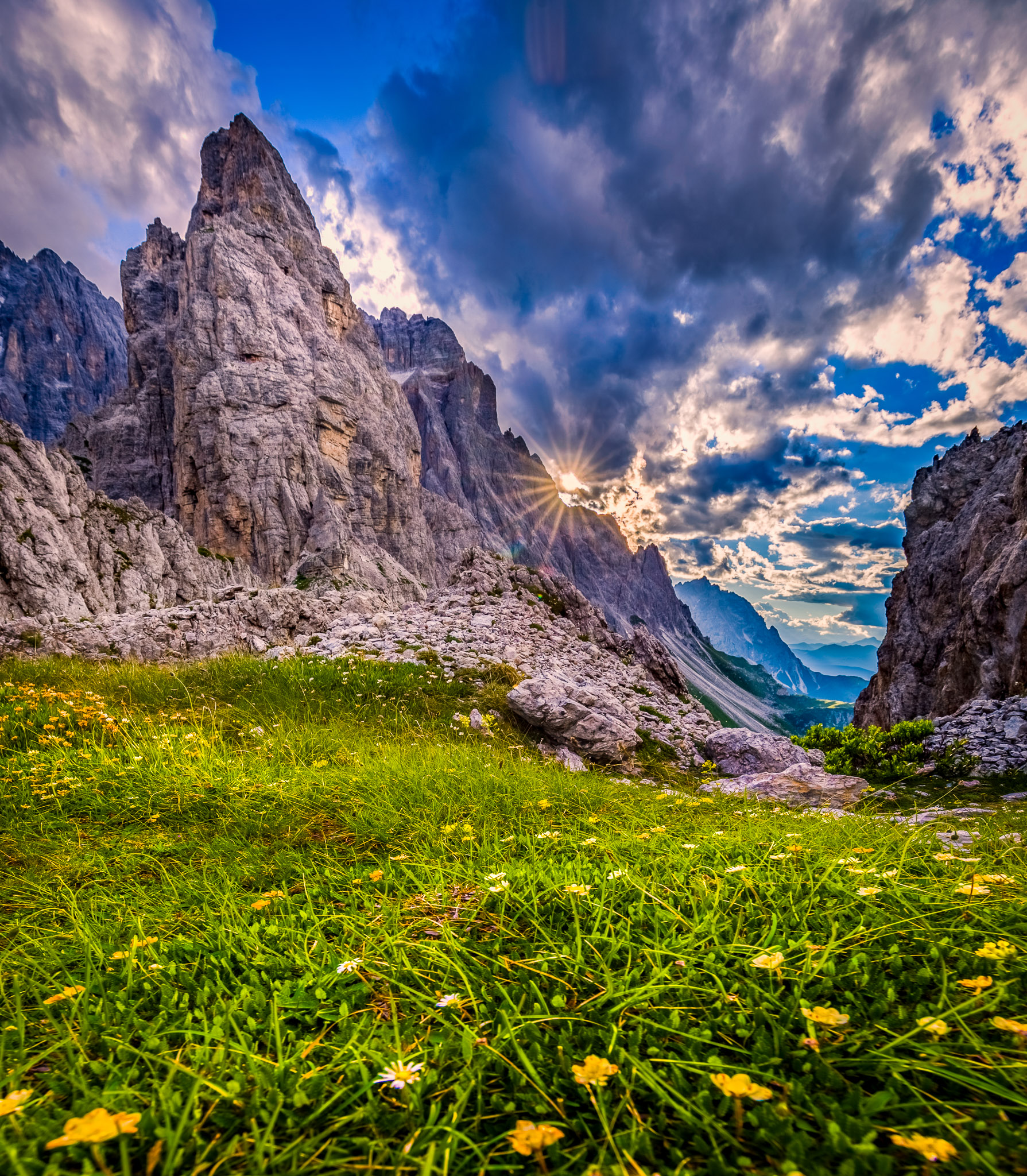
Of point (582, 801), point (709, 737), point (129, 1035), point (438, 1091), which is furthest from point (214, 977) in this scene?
point (709, 737)

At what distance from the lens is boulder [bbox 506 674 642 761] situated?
9555 mm

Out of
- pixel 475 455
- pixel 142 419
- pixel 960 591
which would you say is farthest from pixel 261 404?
pixel 475 455

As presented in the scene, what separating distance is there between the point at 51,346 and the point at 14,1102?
19111cm

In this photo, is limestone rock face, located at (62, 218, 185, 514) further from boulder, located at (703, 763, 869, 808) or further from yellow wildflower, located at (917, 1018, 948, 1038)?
yellow wildflower, located at (917, 1018, 948, 1038)

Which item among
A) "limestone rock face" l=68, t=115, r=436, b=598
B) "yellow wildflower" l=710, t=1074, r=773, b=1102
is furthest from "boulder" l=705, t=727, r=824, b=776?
"limestone rock face" l=68, t=115, r=436, b=598

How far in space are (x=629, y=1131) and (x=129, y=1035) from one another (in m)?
1.79

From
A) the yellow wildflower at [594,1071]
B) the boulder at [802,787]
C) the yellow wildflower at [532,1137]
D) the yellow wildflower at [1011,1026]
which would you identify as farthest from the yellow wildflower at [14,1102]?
the boulder at [802,787]

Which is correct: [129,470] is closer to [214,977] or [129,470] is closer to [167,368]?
[167,368]

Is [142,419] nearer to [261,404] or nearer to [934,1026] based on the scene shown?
[261,404]

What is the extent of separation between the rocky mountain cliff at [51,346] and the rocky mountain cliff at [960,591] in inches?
6671

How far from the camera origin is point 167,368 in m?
70.3

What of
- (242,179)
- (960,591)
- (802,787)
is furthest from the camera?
(242,179)

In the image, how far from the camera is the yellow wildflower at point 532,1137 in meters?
1.15

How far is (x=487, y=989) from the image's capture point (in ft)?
6.53
